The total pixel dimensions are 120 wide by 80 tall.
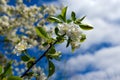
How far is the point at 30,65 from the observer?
2.31 m

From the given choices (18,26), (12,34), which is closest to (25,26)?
(18,26)

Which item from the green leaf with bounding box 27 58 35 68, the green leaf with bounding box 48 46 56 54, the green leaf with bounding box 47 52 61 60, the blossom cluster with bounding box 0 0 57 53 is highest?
the blossom cluster with bounding box 0 0 57 53

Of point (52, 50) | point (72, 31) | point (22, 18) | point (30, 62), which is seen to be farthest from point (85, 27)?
point (22, 18)

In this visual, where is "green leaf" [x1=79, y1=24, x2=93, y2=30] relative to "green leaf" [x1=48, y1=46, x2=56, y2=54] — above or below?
above

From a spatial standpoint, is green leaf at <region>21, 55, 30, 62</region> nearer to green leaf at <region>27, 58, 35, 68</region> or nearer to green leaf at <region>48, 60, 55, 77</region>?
green leaf at <region>27, 58, 35, 68</region>

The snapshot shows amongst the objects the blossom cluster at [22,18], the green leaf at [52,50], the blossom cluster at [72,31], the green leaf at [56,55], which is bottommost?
the green leaf at [56,55]

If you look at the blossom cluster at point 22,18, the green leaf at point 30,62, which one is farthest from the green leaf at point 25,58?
the blossom cluster at point 22,18

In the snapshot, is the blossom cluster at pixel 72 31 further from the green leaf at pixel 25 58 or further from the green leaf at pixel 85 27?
the green leaf at pixel 25 58

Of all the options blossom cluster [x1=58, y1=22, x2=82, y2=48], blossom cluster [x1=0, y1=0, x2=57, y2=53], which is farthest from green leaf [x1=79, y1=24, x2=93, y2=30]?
blossom cluster [x1=0, y1=0, x2=57, y2=53]

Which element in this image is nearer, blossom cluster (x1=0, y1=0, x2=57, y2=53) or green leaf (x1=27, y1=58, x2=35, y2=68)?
green leaf (x1=27, y1=58, x2=35, y2=68)

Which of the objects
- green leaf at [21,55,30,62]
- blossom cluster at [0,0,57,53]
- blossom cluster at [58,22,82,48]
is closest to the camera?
blossom cluster at [58,22,82,48]

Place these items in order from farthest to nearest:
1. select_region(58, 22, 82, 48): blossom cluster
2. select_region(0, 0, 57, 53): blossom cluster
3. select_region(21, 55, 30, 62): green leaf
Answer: select_region(0, 0, 57, 53): blossom cluster < select_region(21, 55, 30, 62): green leaf < select_region(58, 22, 82, 48): blossom cluster

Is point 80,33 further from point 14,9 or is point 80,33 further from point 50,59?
point 14,9

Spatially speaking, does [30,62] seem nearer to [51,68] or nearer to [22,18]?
[51,68]
